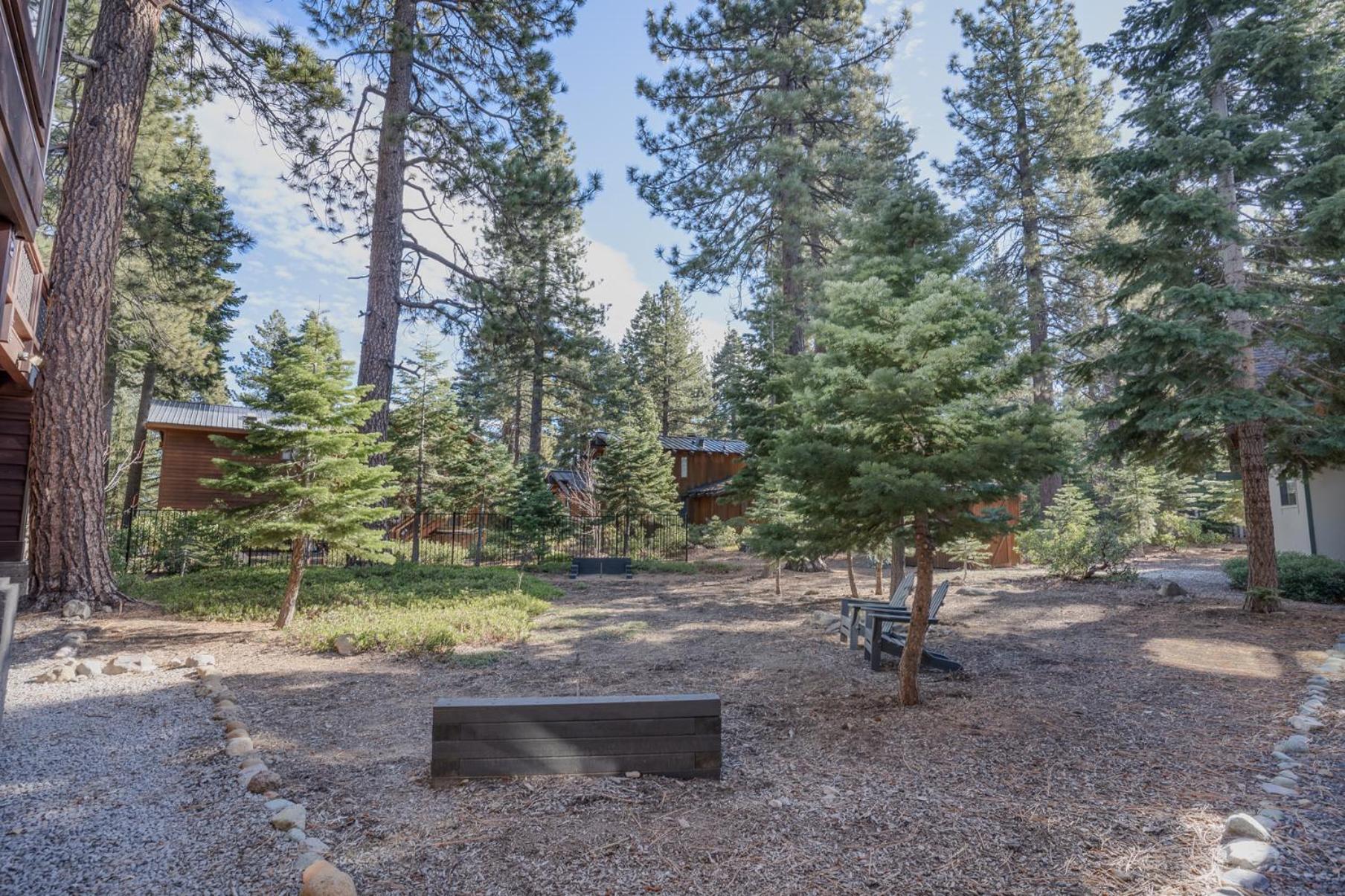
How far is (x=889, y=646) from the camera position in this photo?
5746 millimetres

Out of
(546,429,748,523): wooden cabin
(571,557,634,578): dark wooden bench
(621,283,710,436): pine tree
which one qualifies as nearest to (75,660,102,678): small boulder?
(571,557,634,578): dark wooden bench

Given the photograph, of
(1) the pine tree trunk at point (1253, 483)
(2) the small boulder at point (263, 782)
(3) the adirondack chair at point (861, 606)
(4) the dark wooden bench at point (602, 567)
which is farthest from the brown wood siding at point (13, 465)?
(1) the pine tree trunk at point (1253, 483)

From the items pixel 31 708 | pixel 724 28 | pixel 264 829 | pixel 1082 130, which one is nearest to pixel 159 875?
pixel 264 829

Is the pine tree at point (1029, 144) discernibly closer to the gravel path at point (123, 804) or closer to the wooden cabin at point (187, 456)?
the gravel path at point (123, 804)

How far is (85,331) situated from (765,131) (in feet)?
41.4

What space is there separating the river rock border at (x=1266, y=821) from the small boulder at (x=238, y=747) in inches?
184

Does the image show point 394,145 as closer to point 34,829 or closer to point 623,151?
point 623,151

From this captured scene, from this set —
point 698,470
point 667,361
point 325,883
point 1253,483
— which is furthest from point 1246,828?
point 667,361

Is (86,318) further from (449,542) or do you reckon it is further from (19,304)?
(449,542)

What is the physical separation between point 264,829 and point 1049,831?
345 cm

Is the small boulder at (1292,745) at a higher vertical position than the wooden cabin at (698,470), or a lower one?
lower

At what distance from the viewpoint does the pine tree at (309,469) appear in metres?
7.02

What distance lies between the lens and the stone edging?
2311 millimetres

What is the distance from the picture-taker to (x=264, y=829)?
2822 mm
